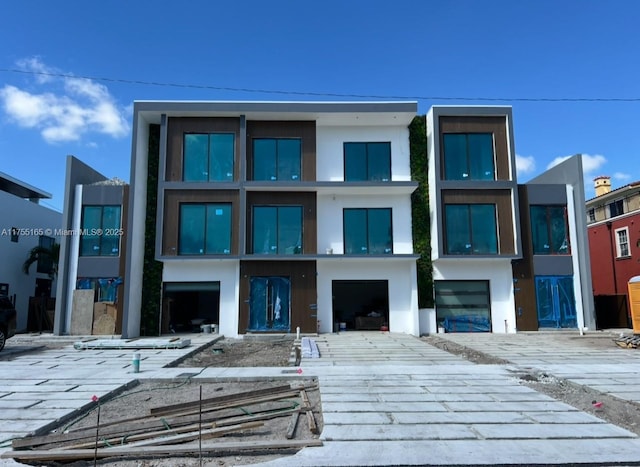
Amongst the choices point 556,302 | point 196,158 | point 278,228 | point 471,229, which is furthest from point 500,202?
point 196,158

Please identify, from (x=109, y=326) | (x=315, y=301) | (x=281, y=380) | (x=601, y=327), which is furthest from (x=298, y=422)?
(x=601, y=327)

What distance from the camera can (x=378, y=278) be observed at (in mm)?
17969

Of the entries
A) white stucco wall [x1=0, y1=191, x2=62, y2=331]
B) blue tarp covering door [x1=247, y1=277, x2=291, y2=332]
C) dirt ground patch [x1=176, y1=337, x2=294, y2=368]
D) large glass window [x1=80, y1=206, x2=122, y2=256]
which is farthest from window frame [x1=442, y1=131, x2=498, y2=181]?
white stucco wall [x1=0, y1=191, x2=62, y2=331]

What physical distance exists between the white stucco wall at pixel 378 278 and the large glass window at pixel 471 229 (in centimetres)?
198

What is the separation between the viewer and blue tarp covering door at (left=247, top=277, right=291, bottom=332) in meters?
16.9

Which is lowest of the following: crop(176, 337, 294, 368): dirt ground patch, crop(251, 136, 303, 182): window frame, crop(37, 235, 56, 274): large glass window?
crop(176, 337, 294, 368): dirt ground patch

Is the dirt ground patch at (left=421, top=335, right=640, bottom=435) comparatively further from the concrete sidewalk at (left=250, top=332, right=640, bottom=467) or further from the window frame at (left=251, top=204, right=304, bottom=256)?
the window frame at (left=251, top=204, right=304, bottom=256)

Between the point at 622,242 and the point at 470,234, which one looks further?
the point at 622,242

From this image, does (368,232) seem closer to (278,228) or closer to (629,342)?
(278,228)

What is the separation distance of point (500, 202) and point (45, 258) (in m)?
23.4

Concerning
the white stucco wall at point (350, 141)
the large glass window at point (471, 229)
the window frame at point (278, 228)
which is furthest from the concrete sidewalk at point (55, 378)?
the large glass window at point (471, 229)

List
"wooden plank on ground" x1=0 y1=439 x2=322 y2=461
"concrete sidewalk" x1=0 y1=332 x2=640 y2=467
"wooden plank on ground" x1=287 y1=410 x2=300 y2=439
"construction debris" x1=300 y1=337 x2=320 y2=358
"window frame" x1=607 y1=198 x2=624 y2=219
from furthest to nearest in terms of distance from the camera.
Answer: "window frame" x1=607 y1=198 x2=624 y2=219 → "construction debris" x1=300 y1=337 x2=320 y2=358 → "wooden plank on ground" x1=287 y1=410 x2=300 y2=439 → "concrete sidewalk" x1=0 y1=332 x2=640 y2=467 → "wooden plank on ground" x1=0 y1=439 x2=322 y2=461

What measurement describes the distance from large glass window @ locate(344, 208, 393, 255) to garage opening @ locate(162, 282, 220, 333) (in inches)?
231

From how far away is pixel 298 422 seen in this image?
5.87 meters
